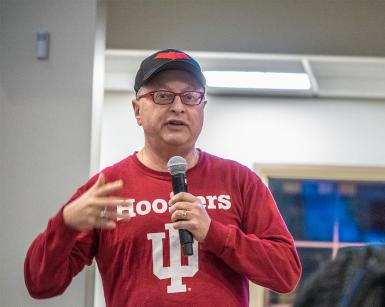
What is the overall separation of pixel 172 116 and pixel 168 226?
0.28 metres

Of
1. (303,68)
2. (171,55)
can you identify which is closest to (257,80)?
(303,68)

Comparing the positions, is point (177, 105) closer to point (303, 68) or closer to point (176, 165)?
point (176, 165)

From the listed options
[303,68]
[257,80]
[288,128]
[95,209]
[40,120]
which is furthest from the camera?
[288,128]

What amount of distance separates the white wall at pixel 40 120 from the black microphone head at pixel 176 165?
2.61 ft

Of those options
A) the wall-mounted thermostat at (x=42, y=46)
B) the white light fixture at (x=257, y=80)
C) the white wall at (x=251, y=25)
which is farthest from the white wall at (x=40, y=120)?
the white light fixture at (x=257, y=80)

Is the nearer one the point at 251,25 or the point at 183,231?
the point at 183,231

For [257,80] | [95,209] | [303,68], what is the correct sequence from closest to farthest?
[95,209]
[303,68]
[257,80]

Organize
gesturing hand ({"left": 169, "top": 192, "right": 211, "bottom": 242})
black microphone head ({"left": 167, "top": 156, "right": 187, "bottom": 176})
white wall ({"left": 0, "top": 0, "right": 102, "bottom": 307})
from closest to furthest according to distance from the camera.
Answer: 1. gesturing hand ({"left": 169, "top": 192, "right": 211, "bottom": 242})
2. black microphone head ({"left": 167, "top": 156, "right": 187, "bottom": 176})
3. white wall ({"left": 0, "top": 0, "right": 102, "bottom": 307})

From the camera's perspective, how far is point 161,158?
1.91 m

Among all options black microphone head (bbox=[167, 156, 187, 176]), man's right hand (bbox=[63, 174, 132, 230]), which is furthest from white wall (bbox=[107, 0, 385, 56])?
man's right hand (bbox=[63, 174, 132, 230])

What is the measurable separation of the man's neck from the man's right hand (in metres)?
0.24

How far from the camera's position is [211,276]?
5.89ft

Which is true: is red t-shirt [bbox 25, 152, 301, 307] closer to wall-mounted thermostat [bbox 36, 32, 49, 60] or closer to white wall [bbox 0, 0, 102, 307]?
white wall [bbox 0, 0, 102, 307]

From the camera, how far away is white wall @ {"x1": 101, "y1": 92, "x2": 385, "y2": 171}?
5.32 metres
